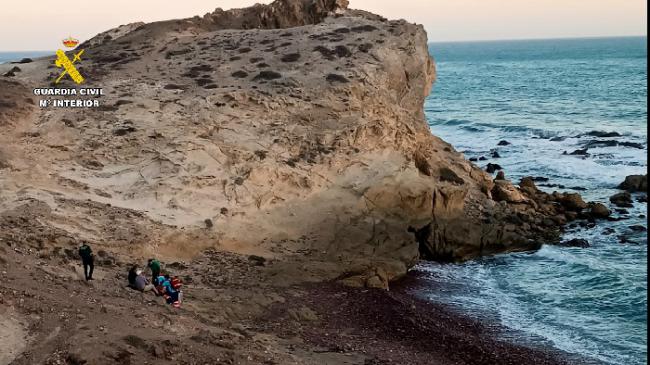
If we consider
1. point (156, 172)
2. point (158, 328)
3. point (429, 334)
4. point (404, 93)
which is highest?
point (404, 93)

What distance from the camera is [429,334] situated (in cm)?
2175

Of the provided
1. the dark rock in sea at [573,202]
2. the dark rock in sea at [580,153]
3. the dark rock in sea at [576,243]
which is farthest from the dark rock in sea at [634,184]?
the dark rock in sea at [576,243]

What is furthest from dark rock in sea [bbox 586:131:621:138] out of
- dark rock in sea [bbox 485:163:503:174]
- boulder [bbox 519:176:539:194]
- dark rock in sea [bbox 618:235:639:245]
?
A: dark rock in sea [bbox 618:235:639:245]

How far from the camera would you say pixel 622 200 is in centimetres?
3812

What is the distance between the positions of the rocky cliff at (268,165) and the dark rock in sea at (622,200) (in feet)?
8.44

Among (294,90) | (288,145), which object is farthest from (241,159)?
(294,90)

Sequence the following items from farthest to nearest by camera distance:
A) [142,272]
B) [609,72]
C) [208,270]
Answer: [609,72], [208,270], [142,272]

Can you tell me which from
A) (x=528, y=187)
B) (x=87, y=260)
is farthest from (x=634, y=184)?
(x=87, y=260)

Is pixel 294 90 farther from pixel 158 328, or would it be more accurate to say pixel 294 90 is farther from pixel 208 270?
pixel 158 328

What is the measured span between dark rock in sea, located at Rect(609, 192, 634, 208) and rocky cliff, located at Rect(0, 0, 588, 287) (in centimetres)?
257

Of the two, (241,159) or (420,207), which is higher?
(241,159)

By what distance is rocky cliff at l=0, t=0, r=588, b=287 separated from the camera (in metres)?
25.0

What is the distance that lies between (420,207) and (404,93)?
9087 millimetres

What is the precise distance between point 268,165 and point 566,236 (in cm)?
1431
